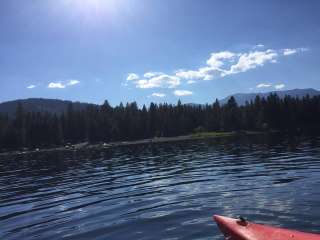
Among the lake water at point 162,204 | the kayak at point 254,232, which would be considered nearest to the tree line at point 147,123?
the lake water at point 162,204

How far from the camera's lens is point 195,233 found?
57.5 feet

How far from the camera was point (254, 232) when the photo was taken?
13578 millimetres

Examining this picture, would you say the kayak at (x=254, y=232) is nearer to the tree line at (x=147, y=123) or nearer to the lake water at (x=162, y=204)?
the lake water at (x=162, y=204)

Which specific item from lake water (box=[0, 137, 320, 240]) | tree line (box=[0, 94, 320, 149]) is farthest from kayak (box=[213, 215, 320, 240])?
tree line (box=[0, 94, 320, 149])

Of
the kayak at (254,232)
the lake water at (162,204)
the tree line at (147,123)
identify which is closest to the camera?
the kayak at (254,232)

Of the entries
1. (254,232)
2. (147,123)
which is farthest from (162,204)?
(147,123)

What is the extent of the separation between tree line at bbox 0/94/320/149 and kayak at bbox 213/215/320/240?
524ft

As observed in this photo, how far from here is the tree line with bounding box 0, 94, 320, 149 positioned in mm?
176500

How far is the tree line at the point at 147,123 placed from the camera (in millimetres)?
176500

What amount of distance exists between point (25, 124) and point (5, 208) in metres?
165

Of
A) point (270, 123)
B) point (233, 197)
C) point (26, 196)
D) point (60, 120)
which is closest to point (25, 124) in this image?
point (60, 120)

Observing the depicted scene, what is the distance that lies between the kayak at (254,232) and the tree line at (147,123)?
160 m

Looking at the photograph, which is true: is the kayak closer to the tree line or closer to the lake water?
the lake water

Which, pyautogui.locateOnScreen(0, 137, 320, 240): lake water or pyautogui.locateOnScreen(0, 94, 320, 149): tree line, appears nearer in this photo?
pyautogui.locateOnScreen(0, 137, 320, 240): lake water
